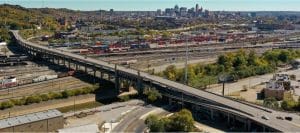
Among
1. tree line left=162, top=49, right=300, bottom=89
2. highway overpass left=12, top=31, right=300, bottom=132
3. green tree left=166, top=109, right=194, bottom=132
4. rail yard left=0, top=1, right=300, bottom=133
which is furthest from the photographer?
tree line left=162, top=49, right=300, bottom=89

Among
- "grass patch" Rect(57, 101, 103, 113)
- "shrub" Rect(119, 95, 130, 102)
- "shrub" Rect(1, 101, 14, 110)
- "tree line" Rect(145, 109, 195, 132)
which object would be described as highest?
"tree line" Rect(145, 109, 195, 132)

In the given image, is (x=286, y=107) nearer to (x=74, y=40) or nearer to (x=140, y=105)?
(x=140, y=105)

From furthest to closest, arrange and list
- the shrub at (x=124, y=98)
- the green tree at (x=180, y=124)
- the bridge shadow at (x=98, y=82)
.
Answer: the bridge shadow at (x=98, y=82)
the shrub at (x=124, y=98)
the green tree at (x=180, y=124)

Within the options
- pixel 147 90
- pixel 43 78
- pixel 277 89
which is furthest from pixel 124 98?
pixel 277 89

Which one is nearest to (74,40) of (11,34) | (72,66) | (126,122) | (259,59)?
(11,34)

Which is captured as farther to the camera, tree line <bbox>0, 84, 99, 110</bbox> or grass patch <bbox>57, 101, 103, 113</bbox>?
grass patch <bbox>57, 101, 103, 113</bbox>

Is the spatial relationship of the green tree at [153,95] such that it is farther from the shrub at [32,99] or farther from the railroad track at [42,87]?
the shrub at [32,99]

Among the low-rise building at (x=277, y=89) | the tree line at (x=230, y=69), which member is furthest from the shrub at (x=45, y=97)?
the low-rise building at (x=277, y=89)

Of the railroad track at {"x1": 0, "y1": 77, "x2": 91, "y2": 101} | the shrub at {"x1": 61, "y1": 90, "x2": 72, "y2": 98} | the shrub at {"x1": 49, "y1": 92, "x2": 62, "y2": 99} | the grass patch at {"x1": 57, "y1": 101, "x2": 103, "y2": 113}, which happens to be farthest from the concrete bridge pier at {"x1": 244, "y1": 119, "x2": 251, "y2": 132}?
the railroad track at {"x1": 0, "y1": 77, "x2": 91, "y2": 101}

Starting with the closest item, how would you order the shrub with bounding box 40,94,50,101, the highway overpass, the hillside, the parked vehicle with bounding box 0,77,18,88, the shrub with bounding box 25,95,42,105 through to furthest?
the highway overpass < the shrub with bounding box 25,95,42,105 < the shrub with bounding box 40,94,50,101 < the parked vehicle with bounding box 0,77,18,88 < the hillside

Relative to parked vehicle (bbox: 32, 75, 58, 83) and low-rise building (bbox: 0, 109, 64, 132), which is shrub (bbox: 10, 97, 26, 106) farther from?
parked vehicle (bbox: 32, 75, 58, 83)
